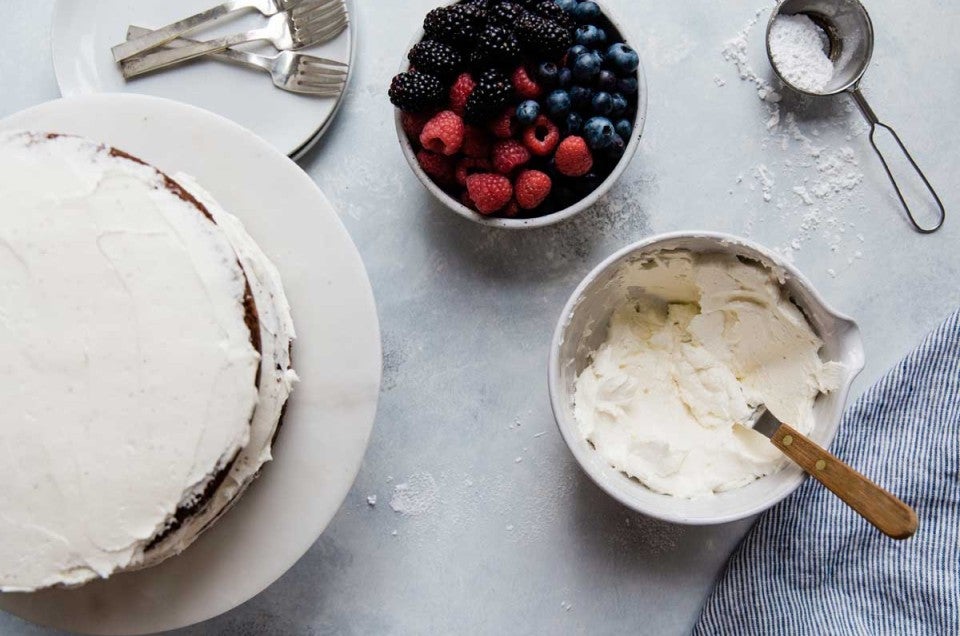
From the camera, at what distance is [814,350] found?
60.7 inches

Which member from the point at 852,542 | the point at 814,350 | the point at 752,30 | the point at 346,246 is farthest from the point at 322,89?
the point at 852,542

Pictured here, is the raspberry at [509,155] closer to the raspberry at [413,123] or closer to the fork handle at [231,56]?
the raspberry at [413,123]

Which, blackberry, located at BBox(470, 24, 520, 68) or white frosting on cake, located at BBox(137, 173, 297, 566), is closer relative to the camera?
white frosting on cake, located at BBox(137, 173, 297, 566)

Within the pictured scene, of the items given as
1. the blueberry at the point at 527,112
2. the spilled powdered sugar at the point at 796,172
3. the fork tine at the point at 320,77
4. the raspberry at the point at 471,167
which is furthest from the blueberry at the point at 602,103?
the fork tine at the point at 320,77

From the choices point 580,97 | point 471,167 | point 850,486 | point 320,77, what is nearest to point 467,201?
point 471,167

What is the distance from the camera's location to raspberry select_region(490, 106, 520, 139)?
1.50 metres

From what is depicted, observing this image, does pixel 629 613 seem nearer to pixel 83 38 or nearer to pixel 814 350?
pixel 814 350

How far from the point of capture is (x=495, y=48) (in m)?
1.47

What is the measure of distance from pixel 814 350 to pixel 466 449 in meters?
0.67

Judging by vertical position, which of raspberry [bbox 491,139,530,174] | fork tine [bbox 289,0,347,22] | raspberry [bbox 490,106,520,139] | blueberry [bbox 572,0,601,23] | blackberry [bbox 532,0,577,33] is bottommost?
raspberry [bbox 491,139,530,174]

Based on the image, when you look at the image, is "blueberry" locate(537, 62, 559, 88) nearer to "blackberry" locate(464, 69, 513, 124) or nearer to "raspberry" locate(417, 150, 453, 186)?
"blackberry" locate(464, 69, 513, 124)

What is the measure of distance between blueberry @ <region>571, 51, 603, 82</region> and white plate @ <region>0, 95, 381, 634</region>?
492mm

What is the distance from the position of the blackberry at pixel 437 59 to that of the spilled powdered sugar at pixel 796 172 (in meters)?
0.58

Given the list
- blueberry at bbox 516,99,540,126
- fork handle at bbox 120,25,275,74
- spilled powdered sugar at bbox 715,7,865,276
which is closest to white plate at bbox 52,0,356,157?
fork handle at bbox 120,25,275,74
